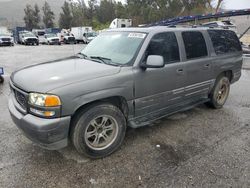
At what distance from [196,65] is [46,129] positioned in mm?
2868

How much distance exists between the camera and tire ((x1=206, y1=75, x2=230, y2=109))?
16.2 ft

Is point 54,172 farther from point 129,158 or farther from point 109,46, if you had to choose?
point 109,46

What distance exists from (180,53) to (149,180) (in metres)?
2.20

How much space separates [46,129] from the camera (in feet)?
8.53

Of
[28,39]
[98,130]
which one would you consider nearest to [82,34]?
[28,39]

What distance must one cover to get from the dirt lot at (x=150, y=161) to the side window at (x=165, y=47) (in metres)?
1.31

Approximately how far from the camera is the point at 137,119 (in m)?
3.50

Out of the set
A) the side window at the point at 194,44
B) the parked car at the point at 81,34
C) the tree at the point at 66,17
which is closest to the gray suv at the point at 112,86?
the side window at the point at 194,44

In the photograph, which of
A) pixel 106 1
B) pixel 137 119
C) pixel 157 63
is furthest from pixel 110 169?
pixel 106 1

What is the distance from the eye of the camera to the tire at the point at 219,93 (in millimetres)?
4934

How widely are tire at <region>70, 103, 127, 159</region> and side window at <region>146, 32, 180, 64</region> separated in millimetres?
1098

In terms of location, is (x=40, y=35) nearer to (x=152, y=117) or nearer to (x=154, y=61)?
(x=152, y=117)

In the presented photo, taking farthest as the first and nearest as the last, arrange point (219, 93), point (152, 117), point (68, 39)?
point (68, 39) → point (219, 93) → point (152, 117)

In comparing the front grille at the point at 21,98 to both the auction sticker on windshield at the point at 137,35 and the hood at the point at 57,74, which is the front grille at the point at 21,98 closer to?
the hood at the point at 57,74
